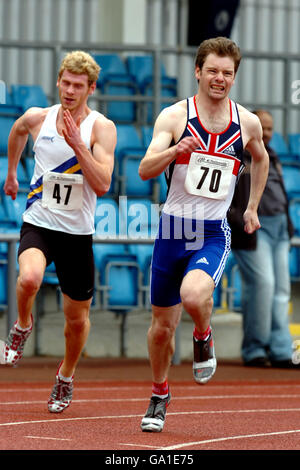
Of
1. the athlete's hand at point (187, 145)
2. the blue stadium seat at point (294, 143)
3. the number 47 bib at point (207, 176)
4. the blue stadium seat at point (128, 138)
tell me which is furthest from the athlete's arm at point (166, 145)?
the blue stadium seat at point (294, 143)

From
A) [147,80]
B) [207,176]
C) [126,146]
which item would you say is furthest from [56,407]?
[147,80]

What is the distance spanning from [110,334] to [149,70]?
14.3 ft

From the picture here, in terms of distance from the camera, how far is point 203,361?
653 cm

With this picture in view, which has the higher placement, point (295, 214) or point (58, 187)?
point (58, 187)

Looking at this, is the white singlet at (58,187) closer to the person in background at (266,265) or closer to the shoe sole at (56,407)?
the shoe sole at (56,407)

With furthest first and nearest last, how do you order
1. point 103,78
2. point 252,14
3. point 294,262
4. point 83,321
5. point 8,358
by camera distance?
point 252,14, point 103,78, point 294,262, point 83,321, point 8,358

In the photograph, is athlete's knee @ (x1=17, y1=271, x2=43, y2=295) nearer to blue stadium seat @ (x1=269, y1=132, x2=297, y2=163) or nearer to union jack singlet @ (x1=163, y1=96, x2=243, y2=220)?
union jack singlet @ (x1=163, y1=96, x2=243, y2=220)

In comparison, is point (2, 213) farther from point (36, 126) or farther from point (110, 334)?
point (36, 126)

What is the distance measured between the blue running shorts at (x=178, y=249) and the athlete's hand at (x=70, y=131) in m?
→ 0.80

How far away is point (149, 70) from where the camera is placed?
15.5m

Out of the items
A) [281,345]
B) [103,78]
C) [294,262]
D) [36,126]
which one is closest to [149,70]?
[103,78]

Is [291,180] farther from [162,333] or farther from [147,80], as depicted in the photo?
[162,333]

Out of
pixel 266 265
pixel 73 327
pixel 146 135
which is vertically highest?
pixel 146 135

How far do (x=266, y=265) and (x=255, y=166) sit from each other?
15.3 ft
